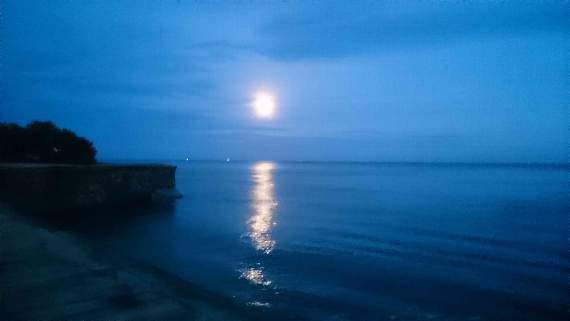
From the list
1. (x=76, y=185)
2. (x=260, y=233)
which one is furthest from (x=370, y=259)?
(x=76, y=185)

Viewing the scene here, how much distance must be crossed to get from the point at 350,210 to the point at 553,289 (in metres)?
24.2

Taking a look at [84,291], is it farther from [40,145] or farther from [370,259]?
[40,145]

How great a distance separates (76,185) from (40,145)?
1238cm

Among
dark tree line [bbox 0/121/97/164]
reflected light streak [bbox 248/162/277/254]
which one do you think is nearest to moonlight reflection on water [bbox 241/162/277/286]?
reflected light streak [bbox 248/162/277/254]

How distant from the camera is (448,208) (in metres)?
37.8

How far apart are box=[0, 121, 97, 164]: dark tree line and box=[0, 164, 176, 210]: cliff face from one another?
8.21m

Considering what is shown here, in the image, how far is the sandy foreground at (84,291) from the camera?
30.3ft

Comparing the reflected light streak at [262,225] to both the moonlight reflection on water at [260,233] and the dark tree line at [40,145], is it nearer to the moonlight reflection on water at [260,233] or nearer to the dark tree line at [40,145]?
the moonlight reflection on water at [260,233]

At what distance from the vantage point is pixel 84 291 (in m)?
10.7

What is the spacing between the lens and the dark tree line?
39.6m

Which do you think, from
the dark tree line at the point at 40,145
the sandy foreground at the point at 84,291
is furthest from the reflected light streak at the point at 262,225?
the dark tree line at the point at 40,145

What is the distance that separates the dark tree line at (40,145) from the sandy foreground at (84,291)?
29.9m

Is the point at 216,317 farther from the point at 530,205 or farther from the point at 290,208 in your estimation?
the point at 530,205

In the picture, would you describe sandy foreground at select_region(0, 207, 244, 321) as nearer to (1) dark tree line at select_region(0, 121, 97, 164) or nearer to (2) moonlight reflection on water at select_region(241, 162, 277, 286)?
(2) moonlight reflection on water at select_region(241, 162, 277, 286)
